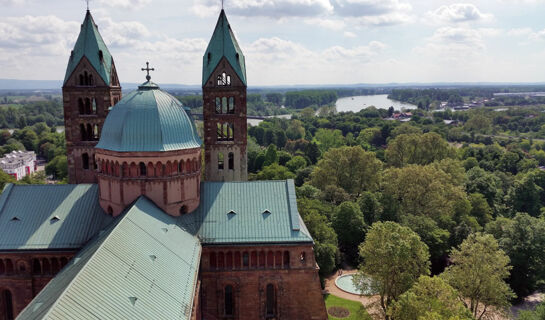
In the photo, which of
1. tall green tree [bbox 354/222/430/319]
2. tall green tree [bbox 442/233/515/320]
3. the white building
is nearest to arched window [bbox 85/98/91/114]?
tall green tree [bbox 354/222/430/319]

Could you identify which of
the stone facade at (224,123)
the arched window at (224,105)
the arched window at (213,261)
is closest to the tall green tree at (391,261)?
the arched window at (213,261)

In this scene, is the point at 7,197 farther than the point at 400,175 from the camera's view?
No

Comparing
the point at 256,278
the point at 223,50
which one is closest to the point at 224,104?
the point at 223,50

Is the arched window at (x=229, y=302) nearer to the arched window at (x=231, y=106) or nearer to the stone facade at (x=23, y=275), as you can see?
the stone facade at (x=23, y=275)

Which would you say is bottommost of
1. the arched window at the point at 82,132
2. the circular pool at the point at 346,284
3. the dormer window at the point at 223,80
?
the circular pool at the point at 346,284

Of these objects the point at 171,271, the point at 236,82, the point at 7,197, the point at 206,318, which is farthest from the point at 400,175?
the point at 7,197

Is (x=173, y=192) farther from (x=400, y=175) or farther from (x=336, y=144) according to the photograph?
(x=336, y=144)

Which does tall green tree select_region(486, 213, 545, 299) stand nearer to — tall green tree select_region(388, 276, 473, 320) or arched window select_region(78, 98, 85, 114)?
tall green tree select_region(388, 276, 473, 320)
